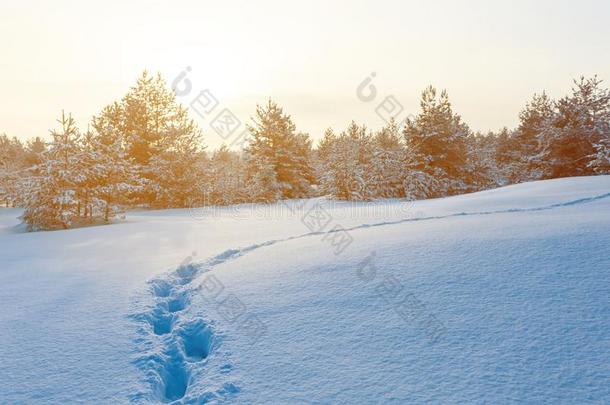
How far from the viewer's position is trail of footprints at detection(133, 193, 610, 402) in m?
2.90

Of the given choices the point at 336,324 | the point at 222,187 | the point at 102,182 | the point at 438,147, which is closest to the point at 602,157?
the point at 438,147

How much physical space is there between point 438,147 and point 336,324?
24747 millimetres

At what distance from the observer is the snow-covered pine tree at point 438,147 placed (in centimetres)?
2522

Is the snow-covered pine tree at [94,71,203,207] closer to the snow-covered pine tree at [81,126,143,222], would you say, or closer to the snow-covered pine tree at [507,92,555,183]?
the snow-covered pine tree at [81,126,143,222]

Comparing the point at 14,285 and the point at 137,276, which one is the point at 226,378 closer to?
the point at 137,276

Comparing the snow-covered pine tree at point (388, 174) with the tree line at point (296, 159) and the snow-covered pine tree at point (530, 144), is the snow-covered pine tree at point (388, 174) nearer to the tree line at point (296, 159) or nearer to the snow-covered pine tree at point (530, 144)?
the tree line at point (296, 159)

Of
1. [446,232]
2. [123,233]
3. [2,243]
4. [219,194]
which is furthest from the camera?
[219,194]

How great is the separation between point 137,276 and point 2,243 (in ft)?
21.1

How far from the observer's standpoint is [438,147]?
25.6 meters

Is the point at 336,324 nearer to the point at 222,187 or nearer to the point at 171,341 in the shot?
the point at 171,341

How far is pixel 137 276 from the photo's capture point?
5176 millimetres

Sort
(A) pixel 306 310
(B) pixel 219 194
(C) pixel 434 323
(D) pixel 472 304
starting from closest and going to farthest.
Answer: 1. (C) pixel 434 323
2. (D) pixel 472 304
3. (A) pixel 306 310
4. (B) pixel 219 194

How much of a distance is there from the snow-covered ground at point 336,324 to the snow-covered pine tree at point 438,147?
2028 cm

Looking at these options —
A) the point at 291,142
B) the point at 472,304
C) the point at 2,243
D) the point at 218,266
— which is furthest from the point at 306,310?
the point at 291,142
